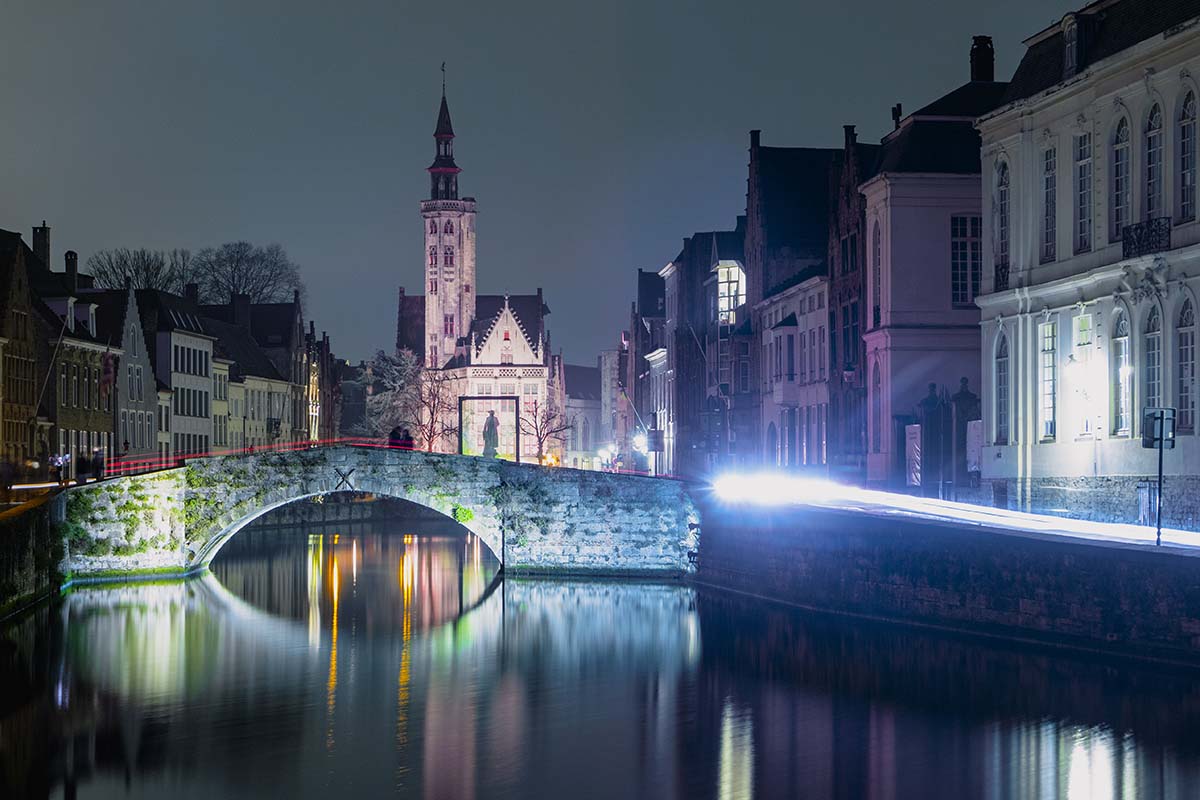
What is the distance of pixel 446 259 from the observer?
170 meters

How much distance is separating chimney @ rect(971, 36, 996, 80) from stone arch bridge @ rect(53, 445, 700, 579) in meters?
14.9

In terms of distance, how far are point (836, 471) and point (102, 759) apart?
2914 cm

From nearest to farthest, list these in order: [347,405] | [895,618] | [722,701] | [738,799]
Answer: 1. [738,799]
2. [722,701]
3. [895,618]
4. [347,405]

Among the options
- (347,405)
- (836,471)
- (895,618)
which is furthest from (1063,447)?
(347,405)

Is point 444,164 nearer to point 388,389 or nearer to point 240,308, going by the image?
point 388,389

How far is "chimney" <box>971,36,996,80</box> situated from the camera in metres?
54.1

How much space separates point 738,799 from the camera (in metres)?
24.1

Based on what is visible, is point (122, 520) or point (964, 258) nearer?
point (964, 258)

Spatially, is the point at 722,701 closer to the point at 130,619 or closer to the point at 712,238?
the point at 130,619

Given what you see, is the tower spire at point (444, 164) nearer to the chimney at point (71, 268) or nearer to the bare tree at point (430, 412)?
the bare tree at point (430, 412)

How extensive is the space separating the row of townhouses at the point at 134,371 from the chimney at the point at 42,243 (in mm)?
38

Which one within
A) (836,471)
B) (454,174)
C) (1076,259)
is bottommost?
(836,471)

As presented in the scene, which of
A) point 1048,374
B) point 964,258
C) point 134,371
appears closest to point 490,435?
point 134,371

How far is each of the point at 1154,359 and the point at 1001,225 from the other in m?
7.40
